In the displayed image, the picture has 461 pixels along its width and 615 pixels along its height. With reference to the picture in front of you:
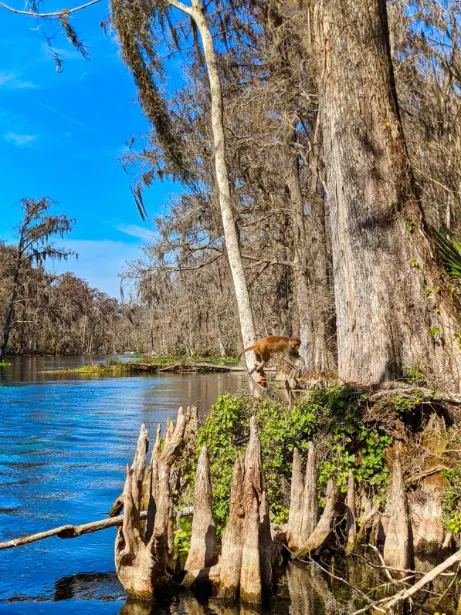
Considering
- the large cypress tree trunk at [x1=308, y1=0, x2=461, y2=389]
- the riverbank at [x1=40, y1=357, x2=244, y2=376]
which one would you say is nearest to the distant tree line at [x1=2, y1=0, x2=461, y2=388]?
the large cypress tree trunk at [x1=308, y1=0, x2=461, y2=389]

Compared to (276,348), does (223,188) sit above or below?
above

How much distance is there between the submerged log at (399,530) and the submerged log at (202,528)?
1.63 metres

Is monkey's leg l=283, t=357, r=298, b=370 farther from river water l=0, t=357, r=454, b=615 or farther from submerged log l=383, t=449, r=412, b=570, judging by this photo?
submerged log l=383, t=449, r=412, b=570

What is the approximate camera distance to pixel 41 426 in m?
16.4

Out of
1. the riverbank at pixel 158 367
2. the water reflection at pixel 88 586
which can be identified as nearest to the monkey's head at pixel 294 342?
the water reflection at pixel 88 586

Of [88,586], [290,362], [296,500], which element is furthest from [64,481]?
[296,500]

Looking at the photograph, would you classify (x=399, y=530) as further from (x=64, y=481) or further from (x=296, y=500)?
(x=64, y=481)

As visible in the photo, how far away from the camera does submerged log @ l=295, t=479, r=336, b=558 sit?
5938mm

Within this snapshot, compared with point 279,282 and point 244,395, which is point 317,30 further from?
point 279,282

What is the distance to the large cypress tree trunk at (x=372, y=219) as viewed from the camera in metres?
7.66

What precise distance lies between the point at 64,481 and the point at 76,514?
2.15 m

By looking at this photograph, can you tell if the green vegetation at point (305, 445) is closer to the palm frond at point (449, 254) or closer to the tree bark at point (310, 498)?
the tree bark at point (310, 498)

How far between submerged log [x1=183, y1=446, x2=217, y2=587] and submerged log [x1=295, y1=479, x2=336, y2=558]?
3.41 ft

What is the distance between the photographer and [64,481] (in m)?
10.5
